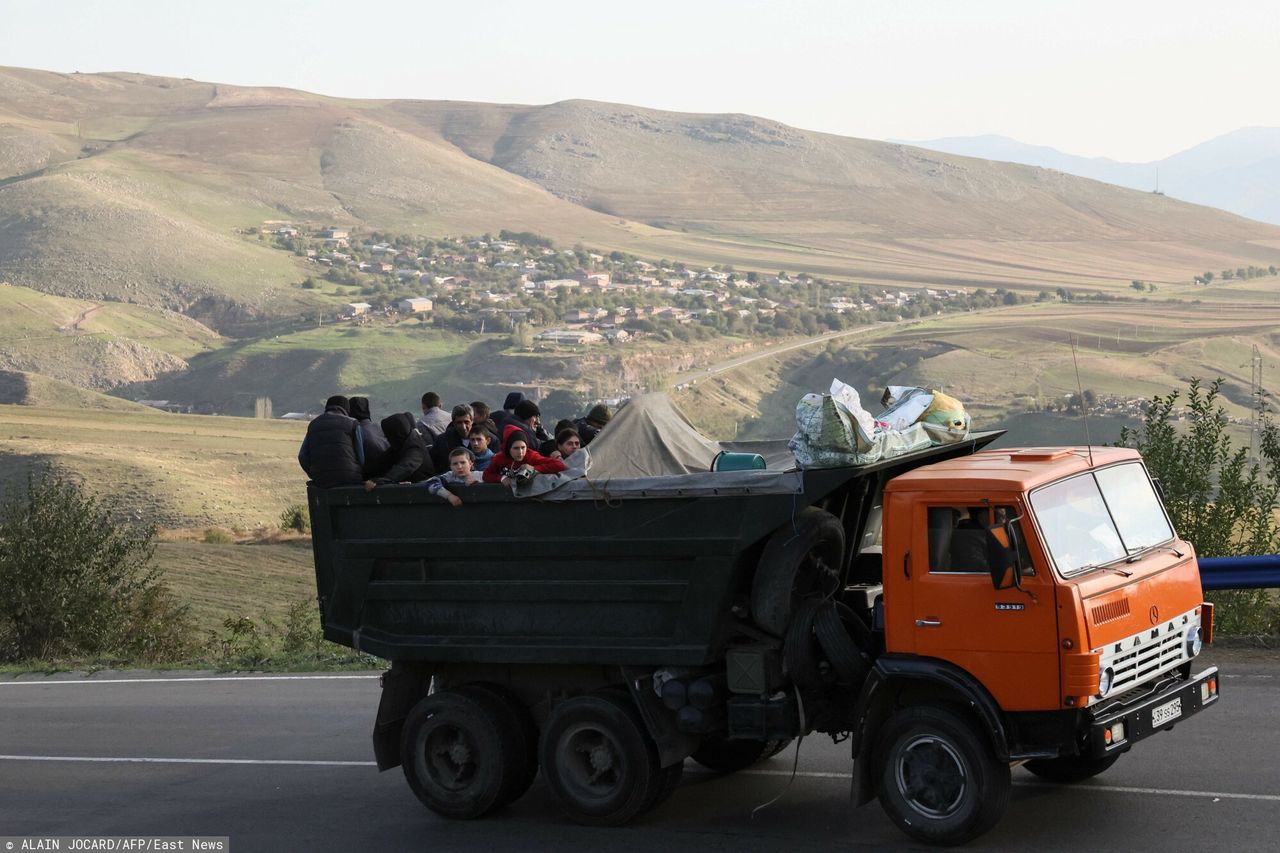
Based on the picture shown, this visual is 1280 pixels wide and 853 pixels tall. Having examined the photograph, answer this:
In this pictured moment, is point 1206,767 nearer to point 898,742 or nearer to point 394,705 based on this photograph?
point 898,742

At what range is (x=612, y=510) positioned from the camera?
8.79 meters

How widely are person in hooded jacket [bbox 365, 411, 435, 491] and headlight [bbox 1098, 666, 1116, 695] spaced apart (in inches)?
184

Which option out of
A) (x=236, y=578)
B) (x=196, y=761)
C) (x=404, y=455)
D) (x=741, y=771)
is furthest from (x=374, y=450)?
(x=236, y=578)

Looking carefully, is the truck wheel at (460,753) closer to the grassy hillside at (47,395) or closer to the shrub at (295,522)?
the shrub at (295,522)

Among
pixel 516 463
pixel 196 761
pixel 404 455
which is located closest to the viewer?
pixel 516 463

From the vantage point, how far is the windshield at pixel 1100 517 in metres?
7.79

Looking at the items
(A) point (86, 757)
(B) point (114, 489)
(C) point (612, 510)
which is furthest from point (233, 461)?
(C) point (612, 510)

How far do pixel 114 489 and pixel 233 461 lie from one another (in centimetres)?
1420

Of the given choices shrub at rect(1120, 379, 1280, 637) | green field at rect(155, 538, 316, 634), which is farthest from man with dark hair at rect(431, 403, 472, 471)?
green field at rect(155, 538, 316, 634)

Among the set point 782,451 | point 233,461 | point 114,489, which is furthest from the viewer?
point 233,461

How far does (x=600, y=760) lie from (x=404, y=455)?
2.51 meters

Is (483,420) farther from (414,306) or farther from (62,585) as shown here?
(414,306)

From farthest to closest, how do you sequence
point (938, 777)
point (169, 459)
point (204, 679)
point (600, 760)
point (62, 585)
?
point (169, 459) < point (62, 585) < point (204, 679) < point (600, 760) < point (938, 777)

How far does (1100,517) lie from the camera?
816 cm
